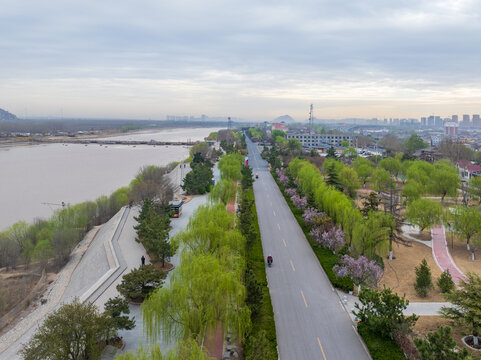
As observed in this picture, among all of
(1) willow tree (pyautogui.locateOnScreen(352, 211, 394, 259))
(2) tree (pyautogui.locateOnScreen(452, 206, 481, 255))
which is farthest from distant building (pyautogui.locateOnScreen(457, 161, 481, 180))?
(1) willow tree (pyautogui.locateOnScreen(352, 211, 394, 259))

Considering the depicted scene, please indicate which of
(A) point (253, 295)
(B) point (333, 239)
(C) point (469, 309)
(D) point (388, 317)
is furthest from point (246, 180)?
(C) point (469, 309)

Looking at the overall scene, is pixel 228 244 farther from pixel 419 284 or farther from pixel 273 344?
pixel 419 284

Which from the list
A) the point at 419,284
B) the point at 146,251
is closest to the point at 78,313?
the point at 146,251

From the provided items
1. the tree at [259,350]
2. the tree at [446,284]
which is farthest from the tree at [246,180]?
the tree at [259,350]

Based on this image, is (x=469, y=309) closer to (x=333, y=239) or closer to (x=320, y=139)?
(x=333, y=239)

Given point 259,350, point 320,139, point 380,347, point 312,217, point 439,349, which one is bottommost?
point 380,347

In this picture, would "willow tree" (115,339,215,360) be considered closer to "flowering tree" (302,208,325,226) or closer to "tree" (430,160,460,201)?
"flowering tree" (302,208,325,226)

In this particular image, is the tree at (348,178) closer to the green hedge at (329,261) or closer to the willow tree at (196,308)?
the green hedge at (329,261)
